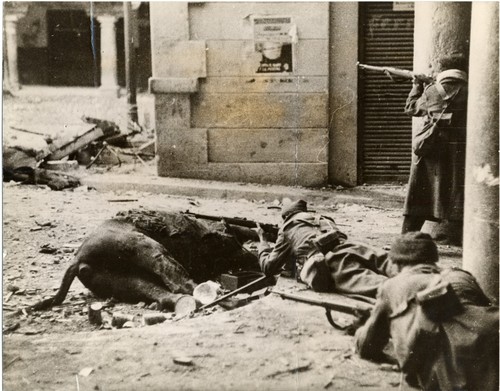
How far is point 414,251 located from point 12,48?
3.45 meters

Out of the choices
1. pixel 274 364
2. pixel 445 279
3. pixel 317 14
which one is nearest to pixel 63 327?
pixel 274 364

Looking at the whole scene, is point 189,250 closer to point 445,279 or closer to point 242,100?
point 242,100

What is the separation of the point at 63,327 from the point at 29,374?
416mm

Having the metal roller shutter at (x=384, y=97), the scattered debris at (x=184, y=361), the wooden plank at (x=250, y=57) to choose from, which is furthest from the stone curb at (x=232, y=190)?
the scattered debris at (x=184, y=361)

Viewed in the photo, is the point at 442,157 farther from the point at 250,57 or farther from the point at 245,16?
the point at 245,16

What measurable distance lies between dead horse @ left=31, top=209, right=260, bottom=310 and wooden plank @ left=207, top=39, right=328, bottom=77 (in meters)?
1.30

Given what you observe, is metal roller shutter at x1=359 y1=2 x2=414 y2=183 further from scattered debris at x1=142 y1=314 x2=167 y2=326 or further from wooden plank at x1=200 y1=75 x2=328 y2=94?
scattered debris at x1=142 y1=314 x2=167 y2=326

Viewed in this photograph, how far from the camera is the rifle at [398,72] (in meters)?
5.33

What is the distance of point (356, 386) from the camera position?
427 cm

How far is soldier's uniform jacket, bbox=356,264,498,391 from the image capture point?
4.10 meters

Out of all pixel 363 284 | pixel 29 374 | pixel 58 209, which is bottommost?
pixel 29 374

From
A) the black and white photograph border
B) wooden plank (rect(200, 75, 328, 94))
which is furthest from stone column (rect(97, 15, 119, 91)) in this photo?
wooden plank (rect(200, 75, 328, 94))

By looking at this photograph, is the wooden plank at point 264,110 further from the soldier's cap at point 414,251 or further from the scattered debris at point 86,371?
the scattered debris at point 86,371

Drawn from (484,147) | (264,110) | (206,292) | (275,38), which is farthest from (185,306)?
(484,147)
